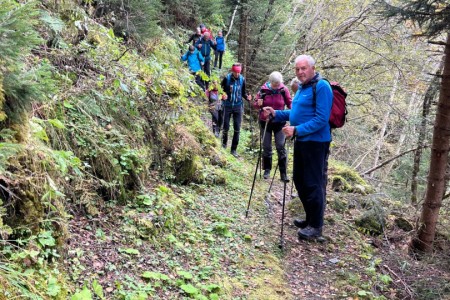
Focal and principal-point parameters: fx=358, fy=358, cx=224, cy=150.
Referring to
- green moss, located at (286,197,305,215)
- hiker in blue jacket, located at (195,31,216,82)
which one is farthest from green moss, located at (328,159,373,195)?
hiker in blue jacket, located at (195,31,216,82)

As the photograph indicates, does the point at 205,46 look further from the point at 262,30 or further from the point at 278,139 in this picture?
the point at 278,139

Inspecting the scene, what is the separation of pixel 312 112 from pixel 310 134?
0.31m

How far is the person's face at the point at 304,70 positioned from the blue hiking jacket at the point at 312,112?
7 cm

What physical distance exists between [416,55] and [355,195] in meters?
7.82

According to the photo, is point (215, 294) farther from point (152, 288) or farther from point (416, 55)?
point (416, 55)

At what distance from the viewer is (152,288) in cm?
326

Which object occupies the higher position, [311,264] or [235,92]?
[235,92]

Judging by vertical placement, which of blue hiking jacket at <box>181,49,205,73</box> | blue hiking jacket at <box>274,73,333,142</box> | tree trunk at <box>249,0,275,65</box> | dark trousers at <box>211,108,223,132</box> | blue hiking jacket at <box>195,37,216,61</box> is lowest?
dark trousers at <box>211,108,223,132</box>

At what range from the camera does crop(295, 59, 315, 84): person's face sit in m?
4.96

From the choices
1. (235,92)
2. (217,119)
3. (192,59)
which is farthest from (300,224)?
(192,59)

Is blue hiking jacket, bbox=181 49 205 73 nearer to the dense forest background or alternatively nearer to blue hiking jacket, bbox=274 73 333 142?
the dense forest background

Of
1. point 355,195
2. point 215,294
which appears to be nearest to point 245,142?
point 355,195

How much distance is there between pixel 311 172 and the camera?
519cm

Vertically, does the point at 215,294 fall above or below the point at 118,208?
below
